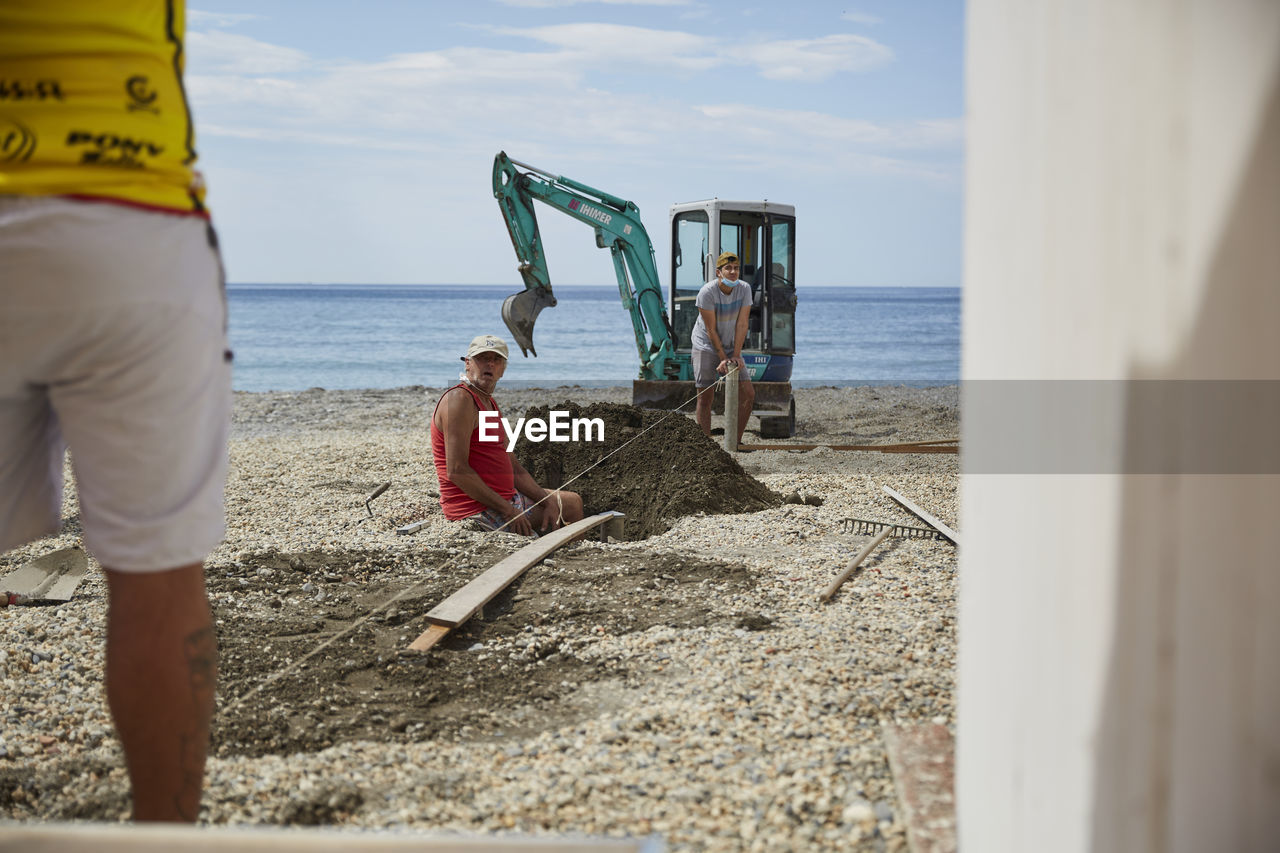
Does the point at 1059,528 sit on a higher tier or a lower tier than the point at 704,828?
higher

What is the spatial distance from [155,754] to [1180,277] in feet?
5.95

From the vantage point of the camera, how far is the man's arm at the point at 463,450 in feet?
19.5

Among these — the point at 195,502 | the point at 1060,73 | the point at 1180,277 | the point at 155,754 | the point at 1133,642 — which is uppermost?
the point at 1060,73

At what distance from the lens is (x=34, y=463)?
178 cm

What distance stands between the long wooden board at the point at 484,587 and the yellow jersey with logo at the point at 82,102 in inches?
97.4

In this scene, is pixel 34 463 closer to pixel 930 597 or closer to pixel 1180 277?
pixel 1180 277

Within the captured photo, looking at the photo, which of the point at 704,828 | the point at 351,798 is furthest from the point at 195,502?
the point at 704,828

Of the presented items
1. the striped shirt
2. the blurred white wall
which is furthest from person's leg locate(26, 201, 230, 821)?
the striped shirt

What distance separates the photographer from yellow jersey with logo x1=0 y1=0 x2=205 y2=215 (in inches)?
62.3

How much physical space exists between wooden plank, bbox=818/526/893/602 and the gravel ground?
0.18 ft

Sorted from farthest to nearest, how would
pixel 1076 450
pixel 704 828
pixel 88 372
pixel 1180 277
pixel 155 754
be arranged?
1. pixel 704 828
2. pixel 155 754
3. pixel 88 372
4. pixel 1076 450
5. pixel 1180 277

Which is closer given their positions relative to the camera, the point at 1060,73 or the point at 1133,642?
the point at 1133,642

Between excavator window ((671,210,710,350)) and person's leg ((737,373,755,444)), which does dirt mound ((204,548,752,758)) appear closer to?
person's leg ((737,373,755,444))

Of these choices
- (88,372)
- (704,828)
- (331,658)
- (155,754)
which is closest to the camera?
(88,372)
